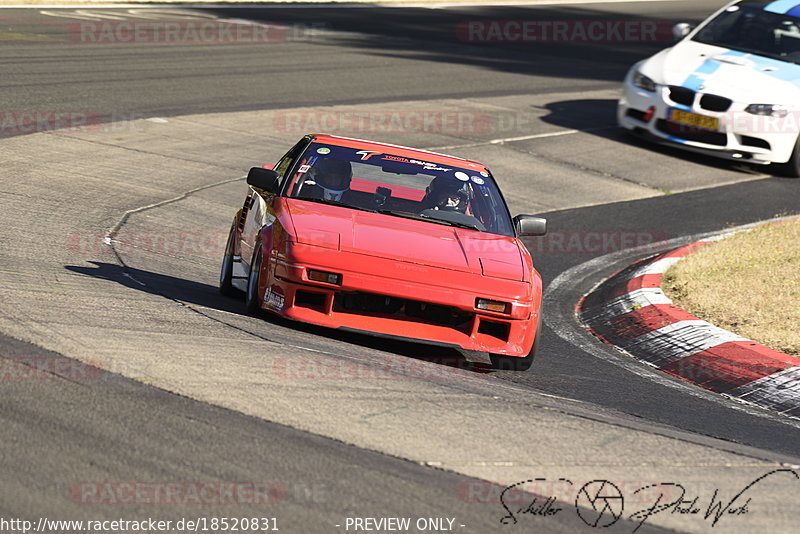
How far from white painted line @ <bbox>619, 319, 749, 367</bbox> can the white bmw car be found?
7.51 metres

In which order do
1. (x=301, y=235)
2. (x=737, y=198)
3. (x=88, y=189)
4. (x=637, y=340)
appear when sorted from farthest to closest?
(x=737, y=198)
(x=88, y=189)
(x=637, y=340)
(x=301, y=235)

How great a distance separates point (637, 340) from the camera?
881cm

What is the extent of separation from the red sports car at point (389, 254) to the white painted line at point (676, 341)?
3.71 ft

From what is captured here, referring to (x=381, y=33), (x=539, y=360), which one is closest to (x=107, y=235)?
(x=539, y=360)

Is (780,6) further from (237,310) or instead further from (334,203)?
(237,310)

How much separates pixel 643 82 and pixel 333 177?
9.15 meters

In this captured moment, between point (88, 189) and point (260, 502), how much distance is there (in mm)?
7816

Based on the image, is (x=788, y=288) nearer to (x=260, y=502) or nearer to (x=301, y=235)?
(x=301, y=235)

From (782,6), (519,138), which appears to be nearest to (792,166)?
(782,6)

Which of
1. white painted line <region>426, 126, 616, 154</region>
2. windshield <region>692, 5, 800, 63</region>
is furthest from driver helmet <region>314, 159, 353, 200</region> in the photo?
windshield <region>692, 5, 800, 63</region>

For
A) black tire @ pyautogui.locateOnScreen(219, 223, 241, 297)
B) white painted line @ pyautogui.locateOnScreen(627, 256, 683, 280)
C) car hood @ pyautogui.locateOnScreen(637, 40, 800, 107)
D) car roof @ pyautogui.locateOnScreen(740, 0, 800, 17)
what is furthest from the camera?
car roof @ pyautogui.locateOnScreen(740, 0, 800, 17)

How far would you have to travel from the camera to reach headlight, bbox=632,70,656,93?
16.3 metres

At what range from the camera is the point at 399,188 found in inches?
332

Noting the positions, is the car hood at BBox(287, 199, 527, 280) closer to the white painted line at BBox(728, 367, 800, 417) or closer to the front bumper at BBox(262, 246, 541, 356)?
the front bumper at BBox(262, 246, 541, 356)
